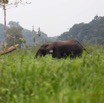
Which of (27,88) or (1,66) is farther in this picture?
(1,66)

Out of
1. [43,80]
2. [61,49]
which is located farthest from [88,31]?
[43,80]

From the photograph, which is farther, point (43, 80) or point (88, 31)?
point (88, 31)

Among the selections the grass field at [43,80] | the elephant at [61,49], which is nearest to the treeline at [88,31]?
the elephant at [61,49]

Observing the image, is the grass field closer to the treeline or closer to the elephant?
the elephant

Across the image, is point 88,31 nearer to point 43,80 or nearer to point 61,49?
point 61,49

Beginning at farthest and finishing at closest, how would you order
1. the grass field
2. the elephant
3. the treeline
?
the treeline
the elephant
the grass field

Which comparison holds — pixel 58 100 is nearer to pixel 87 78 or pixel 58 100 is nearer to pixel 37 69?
pixel 87 78

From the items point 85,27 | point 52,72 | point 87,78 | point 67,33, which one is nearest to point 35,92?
point 87,78

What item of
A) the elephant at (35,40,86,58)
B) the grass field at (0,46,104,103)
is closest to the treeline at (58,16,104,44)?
the elephant at (35,40,86,58)

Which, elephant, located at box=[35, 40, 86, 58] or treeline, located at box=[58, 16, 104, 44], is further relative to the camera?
treeline, located at box=[58, 16, 104, 44]

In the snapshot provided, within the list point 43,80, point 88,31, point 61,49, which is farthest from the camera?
point 88,31

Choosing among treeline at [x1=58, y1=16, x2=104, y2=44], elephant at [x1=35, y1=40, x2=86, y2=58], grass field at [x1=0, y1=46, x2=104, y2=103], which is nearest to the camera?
grass field at [x1=0, y1=46, x2=104, y2=103]

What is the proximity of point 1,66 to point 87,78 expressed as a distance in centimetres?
149

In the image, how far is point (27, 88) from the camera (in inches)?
179
